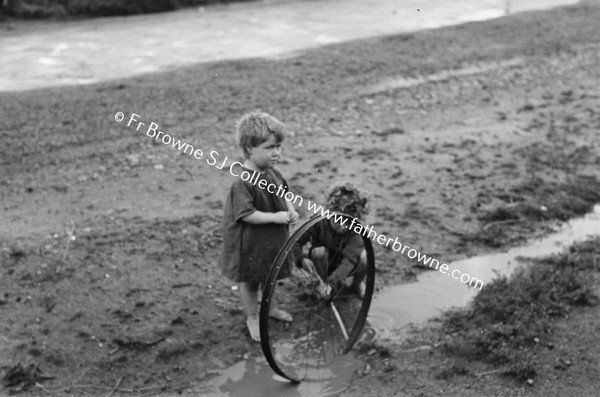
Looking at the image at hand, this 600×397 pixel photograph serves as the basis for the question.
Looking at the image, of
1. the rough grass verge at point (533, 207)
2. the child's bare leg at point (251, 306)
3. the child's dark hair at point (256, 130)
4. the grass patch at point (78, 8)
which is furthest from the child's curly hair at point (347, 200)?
the grass patch at point (78, 8)

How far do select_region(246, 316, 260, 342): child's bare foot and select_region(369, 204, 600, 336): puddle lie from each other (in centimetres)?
70

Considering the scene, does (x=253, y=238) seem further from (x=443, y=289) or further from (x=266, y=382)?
(x=443, y=289)

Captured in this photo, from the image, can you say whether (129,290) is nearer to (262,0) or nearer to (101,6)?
(101,6)

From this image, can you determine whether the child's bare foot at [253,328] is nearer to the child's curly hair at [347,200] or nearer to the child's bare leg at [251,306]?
the child's bare leg at [251,306]

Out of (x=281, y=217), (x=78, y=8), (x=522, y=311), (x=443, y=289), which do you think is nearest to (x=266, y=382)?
(x=281, y=217)

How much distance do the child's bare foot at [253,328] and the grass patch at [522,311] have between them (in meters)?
1.03

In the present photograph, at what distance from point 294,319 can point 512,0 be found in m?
8.64

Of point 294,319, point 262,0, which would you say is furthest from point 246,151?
point 262,0

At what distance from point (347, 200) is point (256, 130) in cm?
68

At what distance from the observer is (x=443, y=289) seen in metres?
5.16

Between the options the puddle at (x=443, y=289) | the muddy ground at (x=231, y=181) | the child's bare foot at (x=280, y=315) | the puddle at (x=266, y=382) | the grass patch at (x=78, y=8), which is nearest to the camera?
the puddle at (x=266, y=382)

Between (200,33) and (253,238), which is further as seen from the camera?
(200,33)

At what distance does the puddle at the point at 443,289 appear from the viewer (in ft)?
16.0

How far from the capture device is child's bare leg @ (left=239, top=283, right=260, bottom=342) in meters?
4.55
